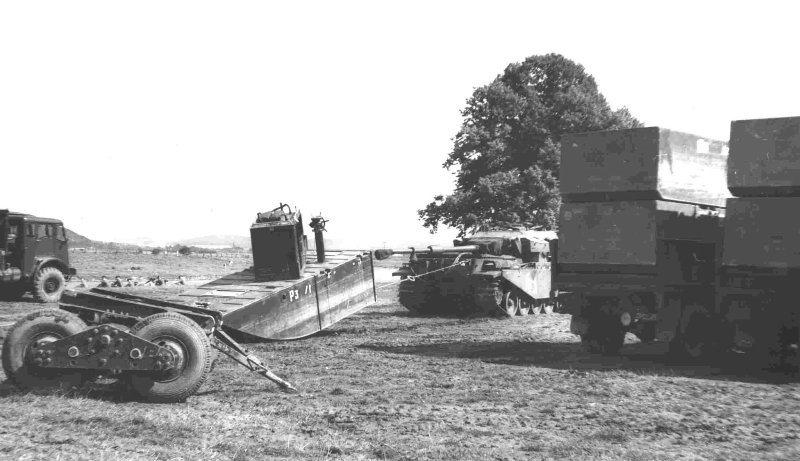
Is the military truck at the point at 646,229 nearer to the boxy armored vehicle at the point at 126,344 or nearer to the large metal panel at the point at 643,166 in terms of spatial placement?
the large metal panel at the point at 643,166

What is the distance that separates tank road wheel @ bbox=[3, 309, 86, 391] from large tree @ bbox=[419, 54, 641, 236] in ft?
84.6

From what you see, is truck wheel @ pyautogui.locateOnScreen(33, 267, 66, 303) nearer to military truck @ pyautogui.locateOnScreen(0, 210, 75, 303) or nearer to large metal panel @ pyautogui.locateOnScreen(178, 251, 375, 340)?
military truck @ pyautogui.locateOnScreen(0, 210, 75, 303)

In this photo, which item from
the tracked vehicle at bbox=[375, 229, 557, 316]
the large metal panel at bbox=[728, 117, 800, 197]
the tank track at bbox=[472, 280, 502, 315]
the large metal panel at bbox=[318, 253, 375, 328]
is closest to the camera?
the large metal panel at bbox=[728, 117, 800, 197]

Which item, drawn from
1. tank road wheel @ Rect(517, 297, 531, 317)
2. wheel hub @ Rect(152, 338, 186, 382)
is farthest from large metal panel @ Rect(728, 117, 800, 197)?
tank road wheel @ Rect(517, 297, 531, 317)

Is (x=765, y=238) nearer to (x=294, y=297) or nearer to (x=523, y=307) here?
(x=294, y=297)

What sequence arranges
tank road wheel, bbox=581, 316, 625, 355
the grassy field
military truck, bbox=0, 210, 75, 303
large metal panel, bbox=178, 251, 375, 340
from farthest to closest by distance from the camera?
military truck, bbox=0, 210, 75, 303 < tank road wheel, bbox=581, 316, 625, 355 < large metal panel, bbox=178, 251, 375, 340 < the grassy field

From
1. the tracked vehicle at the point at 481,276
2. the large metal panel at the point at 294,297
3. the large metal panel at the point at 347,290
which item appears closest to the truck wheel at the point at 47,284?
the tracked vehicle at the point at 481,276

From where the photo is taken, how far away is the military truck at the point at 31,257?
22766 mm

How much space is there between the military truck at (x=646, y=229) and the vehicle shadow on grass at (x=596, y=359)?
51 centimetres

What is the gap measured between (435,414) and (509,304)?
13.0 meters

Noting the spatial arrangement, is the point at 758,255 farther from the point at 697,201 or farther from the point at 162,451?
the point at 162,451

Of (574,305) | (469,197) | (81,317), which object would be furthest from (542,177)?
(81,317)

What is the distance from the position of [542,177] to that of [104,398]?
1081 inches

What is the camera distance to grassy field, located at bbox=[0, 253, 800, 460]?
6.77m
